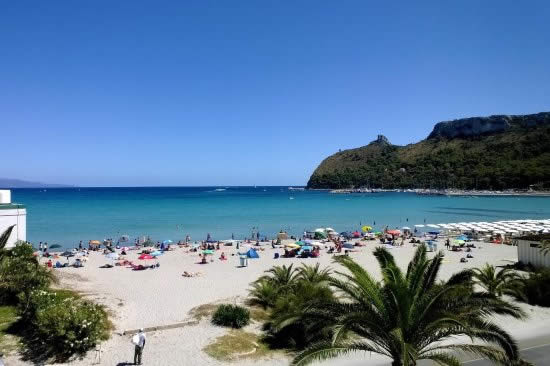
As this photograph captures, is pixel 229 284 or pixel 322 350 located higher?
pixel 322 350

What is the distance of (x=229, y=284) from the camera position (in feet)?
67.5

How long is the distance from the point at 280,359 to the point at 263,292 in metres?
4.88

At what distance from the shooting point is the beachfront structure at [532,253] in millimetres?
19703

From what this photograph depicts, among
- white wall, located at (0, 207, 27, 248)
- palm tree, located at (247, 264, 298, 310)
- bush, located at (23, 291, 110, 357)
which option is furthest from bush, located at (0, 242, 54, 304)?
palm tree, located at (247, 264, 298, 310)

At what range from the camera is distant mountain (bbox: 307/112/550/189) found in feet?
435

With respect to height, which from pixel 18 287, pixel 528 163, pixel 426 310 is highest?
pixel 528 163

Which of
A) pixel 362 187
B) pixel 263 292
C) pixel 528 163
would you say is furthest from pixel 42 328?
pixel 362 187

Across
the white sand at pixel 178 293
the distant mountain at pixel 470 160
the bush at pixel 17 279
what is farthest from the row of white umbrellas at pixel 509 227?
the distant mountain at pixel 470 160

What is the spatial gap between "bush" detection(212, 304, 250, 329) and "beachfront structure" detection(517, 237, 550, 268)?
1474cm

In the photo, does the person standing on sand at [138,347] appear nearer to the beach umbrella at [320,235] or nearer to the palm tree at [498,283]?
the palm tree at [498,283]

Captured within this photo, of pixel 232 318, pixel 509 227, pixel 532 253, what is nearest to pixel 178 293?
pixel 232 318

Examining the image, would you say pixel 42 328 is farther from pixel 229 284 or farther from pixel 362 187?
pixel 362 187

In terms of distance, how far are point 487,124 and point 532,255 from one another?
162m

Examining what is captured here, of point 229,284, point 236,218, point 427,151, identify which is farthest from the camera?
point 427,151
